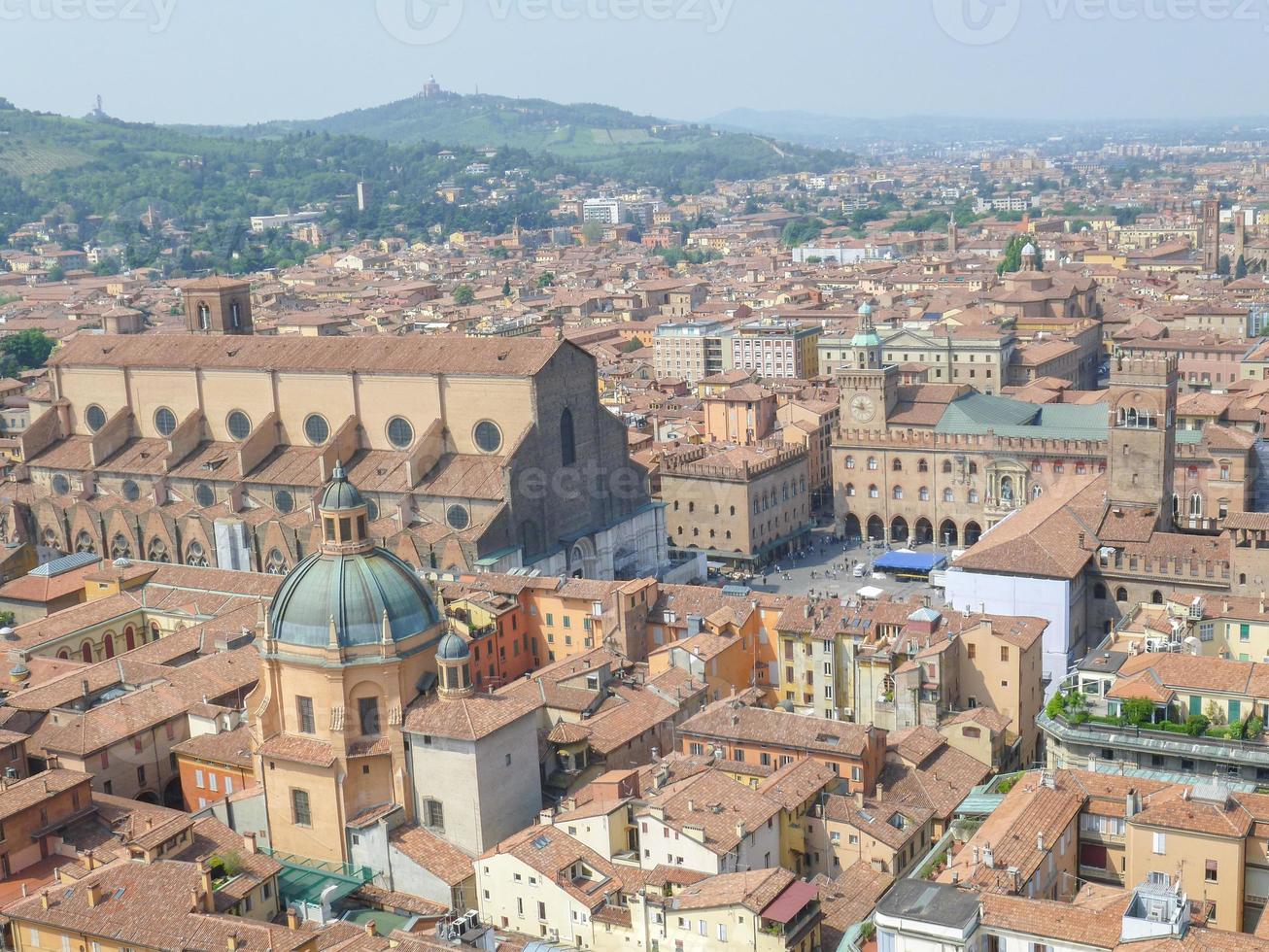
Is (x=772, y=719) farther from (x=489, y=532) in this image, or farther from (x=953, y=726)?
(x=489, y=532)

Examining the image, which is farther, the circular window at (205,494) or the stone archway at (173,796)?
the circular window at (205,494)

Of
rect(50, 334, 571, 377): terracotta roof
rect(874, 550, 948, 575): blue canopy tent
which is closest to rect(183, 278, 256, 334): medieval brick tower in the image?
rect(50, 334, 571, 377): terracotta roof

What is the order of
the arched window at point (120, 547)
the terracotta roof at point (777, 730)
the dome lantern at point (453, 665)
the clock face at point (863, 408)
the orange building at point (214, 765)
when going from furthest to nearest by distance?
the clock face at point (863, 408) < the arched window at point (120, 547) < the orange building at point (214, 765) < the terracotta roof at point (777, 730) < the dome lantern at point (453, 665)

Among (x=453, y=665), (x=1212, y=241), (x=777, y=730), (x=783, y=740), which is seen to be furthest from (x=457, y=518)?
(x=1212, y=241)

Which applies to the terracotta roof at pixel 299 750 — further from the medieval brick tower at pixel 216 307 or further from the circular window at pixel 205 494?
the medieval brick tower at pixel 216 307

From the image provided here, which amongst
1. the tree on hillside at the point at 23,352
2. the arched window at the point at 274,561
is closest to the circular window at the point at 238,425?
the arched window at the point at 274,561

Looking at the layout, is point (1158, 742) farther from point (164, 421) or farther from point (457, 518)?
point (164, 421)

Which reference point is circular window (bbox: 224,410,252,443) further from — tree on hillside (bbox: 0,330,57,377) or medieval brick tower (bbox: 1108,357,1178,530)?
tree on hillside (bbox: 0,330,57,377)
